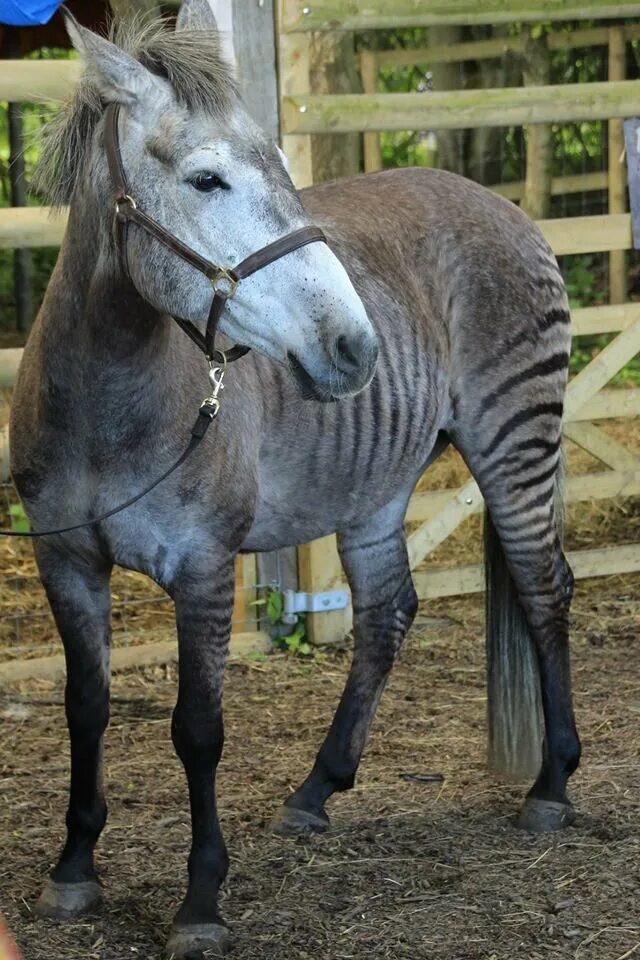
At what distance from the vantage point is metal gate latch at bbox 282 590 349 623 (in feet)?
18.5

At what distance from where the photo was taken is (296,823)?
158 inches

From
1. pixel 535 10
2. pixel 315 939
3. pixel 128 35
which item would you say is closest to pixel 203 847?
pixel 315 939

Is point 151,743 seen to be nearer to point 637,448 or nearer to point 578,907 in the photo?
point 578,907

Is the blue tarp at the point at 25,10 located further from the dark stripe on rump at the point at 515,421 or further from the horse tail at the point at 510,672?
the horse tail at the point at 510,672

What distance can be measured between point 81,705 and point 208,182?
4.64 ft

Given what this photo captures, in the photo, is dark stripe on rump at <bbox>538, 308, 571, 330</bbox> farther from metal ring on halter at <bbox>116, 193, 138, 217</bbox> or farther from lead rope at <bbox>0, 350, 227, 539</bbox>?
metal ring on halter at <bbox>116, 193, 138, 217</bbox>

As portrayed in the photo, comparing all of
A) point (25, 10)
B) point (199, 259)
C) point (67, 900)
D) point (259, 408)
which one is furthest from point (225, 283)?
point (25, 10)

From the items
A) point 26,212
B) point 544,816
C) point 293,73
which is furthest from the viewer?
point 293,73

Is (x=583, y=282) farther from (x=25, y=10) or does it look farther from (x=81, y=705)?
(x=81, y=705)

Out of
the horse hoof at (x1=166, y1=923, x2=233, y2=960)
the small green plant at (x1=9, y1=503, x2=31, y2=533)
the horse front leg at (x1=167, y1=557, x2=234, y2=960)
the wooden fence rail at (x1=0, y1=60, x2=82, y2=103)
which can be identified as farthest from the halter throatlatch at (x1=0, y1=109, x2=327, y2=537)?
the small green plant at (x1=9, y1=503, x2=31, y2=533)

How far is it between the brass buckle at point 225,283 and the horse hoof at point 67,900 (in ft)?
5.44

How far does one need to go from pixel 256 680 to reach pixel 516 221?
2230mm

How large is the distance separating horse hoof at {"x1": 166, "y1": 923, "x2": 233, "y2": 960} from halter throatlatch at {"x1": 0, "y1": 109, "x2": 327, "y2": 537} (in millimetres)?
1028

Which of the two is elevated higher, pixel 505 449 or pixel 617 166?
pixel 617 166
